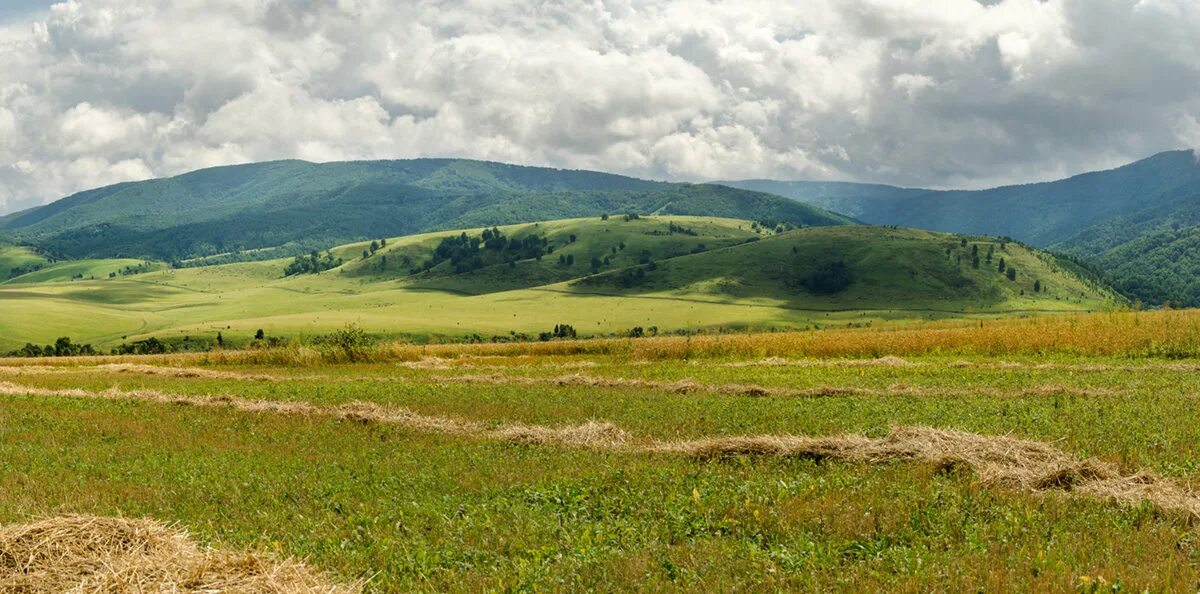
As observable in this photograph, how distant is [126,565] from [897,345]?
49.1 meters

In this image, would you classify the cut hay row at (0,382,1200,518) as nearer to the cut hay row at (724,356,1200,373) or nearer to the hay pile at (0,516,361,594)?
the hay pile at (0,516,361,594)

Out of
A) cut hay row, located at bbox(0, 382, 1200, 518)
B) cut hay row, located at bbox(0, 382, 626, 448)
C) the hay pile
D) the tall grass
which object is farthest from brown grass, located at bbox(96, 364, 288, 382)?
the hay pile

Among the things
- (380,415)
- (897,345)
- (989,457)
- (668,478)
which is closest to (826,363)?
(897,345)

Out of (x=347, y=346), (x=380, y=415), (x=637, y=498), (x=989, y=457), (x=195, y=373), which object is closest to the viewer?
(x=637, y=498)

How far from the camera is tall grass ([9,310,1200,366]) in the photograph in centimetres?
4459

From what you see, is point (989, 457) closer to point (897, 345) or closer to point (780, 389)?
point (780, 389)

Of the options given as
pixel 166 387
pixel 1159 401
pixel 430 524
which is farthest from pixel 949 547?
pixel 166 387

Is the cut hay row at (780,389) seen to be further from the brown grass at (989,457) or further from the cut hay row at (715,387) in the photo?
the brown grass at (989,457)

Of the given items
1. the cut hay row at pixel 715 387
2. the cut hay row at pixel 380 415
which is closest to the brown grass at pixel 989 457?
the cut hay row at pixel 380 415

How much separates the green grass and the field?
0.19ft

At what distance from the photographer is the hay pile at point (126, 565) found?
988 cm

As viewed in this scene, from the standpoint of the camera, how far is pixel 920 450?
1725 centimetres

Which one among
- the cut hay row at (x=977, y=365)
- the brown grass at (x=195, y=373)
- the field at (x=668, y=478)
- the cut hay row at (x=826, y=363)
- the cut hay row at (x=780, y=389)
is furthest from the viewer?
the brown grass at (x=195, y=373)

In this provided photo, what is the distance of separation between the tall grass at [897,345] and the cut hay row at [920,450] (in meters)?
31.8
